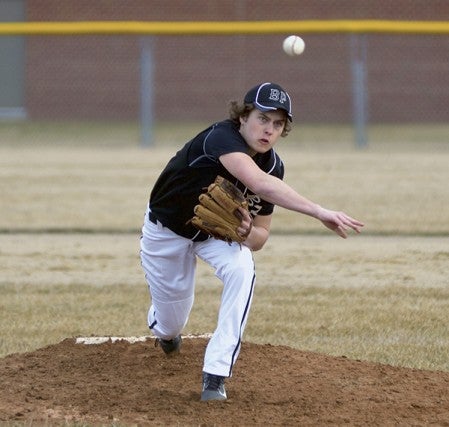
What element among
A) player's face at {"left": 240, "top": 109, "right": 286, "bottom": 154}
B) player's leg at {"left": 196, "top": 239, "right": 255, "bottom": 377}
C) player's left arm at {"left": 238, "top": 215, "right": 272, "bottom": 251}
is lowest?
player's leg at {"left": 196, "top": 239, "right": 255, "bottom": 377}

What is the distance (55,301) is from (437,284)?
260 centimetres

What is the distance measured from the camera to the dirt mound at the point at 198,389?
4254 mm

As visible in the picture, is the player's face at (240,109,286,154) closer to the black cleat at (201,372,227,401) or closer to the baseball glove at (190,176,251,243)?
the baseball glove at (190,176,251,243)

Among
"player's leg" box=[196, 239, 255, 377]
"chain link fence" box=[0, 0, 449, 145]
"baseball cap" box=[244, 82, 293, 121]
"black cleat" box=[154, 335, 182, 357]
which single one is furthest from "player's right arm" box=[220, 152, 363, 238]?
"chain link fence" box=[0, 0, 449, 145]

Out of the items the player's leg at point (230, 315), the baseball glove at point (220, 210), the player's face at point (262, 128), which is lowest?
the player's leg at point (230, 315)

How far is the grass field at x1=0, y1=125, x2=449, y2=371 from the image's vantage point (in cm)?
623

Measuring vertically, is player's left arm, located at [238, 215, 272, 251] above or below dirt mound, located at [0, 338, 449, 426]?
above

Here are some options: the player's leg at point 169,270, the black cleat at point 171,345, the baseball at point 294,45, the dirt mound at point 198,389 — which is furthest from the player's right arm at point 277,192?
the baseball at point 294,45

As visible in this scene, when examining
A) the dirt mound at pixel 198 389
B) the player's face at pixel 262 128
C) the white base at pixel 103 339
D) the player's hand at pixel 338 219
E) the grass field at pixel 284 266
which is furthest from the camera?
the grass field at pixel 284 266

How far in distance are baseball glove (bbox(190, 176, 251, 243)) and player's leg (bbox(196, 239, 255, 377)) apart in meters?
0.13

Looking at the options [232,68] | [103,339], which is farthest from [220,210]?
[232,68]

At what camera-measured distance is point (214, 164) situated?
4.64 m

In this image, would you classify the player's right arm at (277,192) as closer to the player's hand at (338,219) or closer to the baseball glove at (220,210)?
the player's hand at (338,219)

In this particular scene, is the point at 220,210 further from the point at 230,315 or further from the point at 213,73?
the point at 213,73
